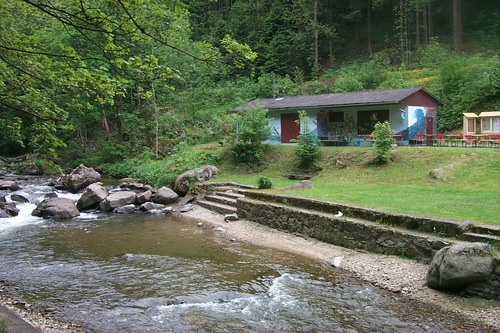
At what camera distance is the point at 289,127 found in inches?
1202

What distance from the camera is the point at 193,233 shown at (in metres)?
15.7

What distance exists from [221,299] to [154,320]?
1.62 meters

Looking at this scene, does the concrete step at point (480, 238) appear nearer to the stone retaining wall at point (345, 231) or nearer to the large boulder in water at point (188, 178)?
the stone retaining wall at point (345, 231)

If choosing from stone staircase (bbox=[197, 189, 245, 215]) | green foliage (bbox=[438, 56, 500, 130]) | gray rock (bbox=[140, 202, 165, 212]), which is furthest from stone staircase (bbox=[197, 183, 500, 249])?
green foliage (bbox=[438, 56, 500, 130])

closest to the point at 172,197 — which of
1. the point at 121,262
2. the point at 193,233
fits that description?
the point at 193,233

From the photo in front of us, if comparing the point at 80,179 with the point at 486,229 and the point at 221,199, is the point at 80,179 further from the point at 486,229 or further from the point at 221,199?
the point at 486,229

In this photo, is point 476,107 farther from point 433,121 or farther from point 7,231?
point 7,231

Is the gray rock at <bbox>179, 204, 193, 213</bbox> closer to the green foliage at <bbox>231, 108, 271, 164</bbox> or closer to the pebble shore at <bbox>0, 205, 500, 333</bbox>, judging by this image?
the pebble shore at <bbox>0, 205, 500, 333</bbox>

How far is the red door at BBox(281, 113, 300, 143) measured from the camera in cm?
3011

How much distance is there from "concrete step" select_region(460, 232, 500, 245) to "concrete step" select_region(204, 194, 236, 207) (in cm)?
1123

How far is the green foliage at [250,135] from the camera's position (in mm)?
25562

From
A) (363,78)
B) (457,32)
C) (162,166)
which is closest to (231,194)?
(162,166)

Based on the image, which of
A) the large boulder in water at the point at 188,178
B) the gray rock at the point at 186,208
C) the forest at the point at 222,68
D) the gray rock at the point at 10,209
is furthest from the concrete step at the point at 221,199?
the gray rock at the point at 10,209

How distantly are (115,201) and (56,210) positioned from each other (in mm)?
2822
